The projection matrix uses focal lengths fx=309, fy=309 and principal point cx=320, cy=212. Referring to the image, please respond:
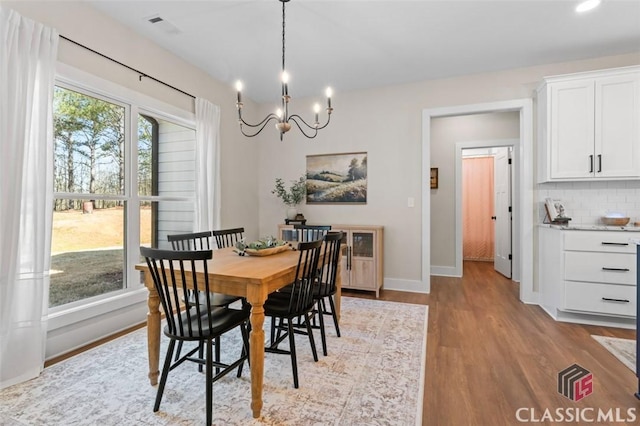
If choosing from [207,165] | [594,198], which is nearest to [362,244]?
[207,165]

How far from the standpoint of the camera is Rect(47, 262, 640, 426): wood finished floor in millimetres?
1753

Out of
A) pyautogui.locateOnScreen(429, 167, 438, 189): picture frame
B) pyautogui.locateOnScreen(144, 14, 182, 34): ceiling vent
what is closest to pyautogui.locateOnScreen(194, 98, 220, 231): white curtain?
pyautogui.locateOnScreen(144, 14, 182, 34): ceiling vent

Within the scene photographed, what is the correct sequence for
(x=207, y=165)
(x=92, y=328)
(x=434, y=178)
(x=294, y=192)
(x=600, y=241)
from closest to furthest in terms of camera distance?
1. (x=92, y=328)
2. (x=600, y=241)
3. (x=207, y=165)
4. (x=294, y=192)
5. (x=434, y=178)

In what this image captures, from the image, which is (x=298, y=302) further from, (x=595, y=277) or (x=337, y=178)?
(x=595, y=277)

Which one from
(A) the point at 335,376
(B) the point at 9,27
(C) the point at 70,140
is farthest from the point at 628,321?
(B) the point at 9,27

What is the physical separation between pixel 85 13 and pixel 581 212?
200 inches

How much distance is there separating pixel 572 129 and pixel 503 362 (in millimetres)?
2483

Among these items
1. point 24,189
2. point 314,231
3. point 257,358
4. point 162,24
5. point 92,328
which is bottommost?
point 92,328

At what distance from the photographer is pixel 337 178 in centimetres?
448

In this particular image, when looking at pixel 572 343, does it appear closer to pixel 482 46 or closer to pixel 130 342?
pixel 482 46

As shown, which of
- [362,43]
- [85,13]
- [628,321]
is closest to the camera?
[85,13]

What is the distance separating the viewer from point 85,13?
248 centimetres

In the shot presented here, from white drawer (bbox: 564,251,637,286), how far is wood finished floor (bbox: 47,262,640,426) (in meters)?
0.46

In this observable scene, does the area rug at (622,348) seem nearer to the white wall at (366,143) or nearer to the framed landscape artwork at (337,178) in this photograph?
the white wall at (366,143)
